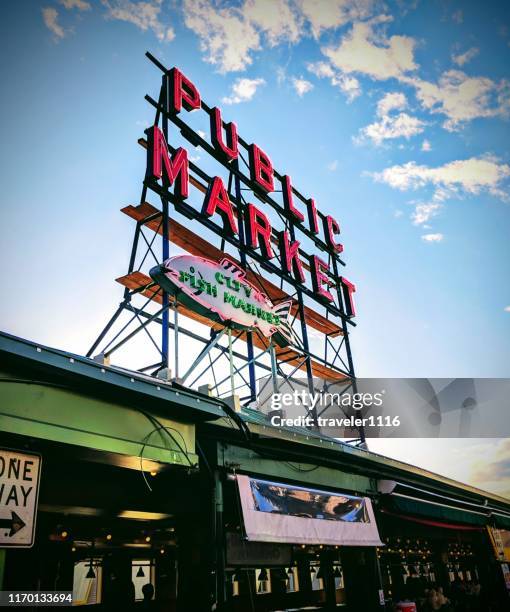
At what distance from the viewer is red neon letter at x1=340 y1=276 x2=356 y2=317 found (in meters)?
23.5

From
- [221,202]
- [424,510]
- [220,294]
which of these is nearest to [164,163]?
[221,202]

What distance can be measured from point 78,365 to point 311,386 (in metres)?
12.4

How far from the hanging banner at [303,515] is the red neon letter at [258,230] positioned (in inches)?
378

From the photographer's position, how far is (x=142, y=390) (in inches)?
278

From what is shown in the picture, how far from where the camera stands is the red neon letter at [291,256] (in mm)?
19891

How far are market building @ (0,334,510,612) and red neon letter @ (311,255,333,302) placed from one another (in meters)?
9.04

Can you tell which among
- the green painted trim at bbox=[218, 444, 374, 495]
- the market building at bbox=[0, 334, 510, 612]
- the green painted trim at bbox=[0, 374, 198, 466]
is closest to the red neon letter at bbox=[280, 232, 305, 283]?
the market building at bbox=[0, 334, 510, 612]

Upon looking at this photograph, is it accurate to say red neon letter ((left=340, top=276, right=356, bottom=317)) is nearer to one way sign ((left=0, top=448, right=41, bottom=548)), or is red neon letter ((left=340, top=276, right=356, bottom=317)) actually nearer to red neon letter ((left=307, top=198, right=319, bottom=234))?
red neon letter ((left=307, top=198, right=319, bottom=234))

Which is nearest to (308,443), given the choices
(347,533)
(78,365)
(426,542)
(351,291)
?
(347,533)

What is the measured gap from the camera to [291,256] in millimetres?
20125

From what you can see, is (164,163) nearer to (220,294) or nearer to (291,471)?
(220,294)

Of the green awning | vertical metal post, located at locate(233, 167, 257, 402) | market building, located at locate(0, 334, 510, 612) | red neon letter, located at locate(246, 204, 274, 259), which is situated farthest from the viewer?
red neon letter, located at locate(246, 204, 274, 259)

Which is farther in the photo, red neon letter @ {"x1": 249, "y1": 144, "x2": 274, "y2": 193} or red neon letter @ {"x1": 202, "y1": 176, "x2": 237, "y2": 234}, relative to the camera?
red neon letter @ {"x1": 249, "y1": 144, "x2": 274, "y2": 193}

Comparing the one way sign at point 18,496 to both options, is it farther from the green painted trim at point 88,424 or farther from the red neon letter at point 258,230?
the red neon letter at point 258,230
